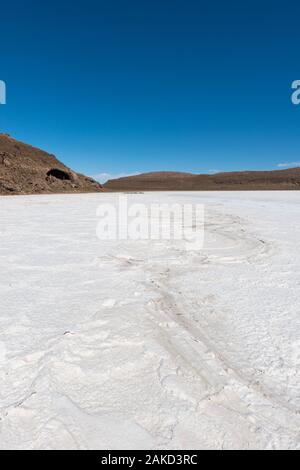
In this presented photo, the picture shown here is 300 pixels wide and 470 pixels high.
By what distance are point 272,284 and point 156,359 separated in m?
1.93

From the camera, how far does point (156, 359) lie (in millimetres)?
2209

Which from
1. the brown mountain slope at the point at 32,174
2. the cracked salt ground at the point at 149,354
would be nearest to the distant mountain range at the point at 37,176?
the brown mountain slope at the point at 32,174

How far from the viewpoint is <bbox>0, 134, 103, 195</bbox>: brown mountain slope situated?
94.8 ft

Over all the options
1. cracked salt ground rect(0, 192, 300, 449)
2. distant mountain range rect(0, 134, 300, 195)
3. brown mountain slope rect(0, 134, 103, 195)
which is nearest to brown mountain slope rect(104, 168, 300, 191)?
distant mountain range rect(0, 134, 300, 195)

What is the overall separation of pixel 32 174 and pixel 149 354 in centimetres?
3227

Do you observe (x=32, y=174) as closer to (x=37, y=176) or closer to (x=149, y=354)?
(x=37, y=176)

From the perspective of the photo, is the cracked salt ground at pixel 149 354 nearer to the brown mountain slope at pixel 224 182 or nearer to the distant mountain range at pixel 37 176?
the distant mountain range at pixel 37 176

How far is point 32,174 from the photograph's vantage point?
105 feet

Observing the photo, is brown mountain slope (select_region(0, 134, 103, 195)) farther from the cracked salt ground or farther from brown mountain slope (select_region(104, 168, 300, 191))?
the cracked salt ground

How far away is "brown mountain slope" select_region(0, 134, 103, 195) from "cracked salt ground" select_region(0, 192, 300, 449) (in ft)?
81.6

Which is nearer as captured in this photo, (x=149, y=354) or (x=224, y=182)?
(x=149, y=354)

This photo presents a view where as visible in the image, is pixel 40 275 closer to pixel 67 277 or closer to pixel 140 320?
pixel 67 277

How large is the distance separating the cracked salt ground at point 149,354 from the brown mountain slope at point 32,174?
2487 centimetres

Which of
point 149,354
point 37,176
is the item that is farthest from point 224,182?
point 149,354
